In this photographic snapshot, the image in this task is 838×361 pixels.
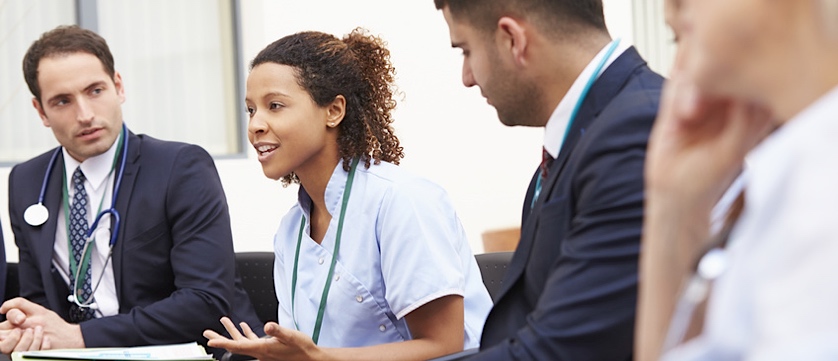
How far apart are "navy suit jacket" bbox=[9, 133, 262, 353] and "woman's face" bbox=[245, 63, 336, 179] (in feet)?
1.71

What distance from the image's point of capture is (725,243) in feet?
2.60

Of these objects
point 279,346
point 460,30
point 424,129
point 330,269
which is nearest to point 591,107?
point 460,30

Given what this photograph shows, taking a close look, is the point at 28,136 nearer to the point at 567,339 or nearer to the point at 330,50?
the point at 330,50

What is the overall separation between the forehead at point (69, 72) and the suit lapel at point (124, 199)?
0.72ft

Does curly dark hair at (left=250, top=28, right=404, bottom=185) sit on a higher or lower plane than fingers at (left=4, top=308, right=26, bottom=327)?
higher

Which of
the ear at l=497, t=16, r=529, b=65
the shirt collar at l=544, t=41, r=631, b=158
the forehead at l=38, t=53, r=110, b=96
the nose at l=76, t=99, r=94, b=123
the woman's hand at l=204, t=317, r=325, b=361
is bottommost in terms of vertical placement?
the woman's hand at l=204, t=317, r=325, b=361

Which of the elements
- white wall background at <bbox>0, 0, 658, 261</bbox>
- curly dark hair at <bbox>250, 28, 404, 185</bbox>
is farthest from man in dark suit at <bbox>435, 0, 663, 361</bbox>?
white wall background at <bbox>0, 0, 658, 261</bbox>

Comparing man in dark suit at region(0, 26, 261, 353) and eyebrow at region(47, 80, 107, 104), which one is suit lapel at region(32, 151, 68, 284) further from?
eyebrow at region(47, 80, 107, 104)

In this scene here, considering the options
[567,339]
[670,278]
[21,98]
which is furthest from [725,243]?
[21,98]

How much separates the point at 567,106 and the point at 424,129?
3.61 meters

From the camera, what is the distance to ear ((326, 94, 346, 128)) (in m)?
2.52

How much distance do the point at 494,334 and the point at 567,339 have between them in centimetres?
29

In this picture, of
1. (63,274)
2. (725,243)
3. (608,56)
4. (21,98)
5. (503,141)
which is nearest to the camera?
(725,243)

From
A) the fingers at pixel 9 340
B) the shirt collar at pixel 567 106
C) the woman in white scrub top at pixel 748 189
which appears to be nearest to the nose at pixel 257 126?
the fingers at pixel 9 340
